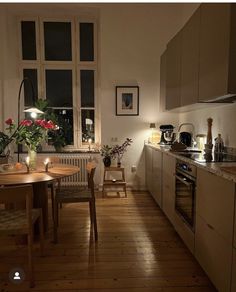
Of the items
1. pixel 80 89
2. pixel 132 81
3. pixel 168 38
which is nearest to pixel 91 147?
pixel 80 89

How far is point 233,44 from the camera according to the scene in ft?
6.11

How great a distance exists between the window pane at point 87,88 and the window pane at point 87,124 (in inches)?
6.2

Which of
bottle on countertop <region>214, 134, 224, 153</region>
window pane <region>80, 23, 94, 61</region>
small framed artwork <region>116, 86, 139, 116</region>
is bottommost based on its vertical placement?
bottle on countertop <region>214, 134, 224, 153</region>

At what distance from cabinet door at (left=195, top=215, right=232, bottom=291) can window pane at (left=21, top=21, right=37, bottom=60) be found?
422cm

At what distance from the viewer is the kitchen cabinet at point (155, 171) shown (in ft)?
11.1

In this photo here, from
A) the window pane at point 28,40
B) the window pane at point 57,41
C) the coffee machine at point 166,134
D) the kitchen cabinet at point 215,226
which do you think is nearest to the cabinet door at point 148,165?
the coffee machine at point 166,134

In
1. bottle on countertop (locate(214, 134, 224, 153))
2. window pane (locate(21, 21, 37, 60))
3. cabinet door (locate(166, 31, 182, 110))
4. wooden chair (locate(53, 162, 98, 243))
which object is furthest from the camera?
window pane (locate(21, 21, 37, 60))

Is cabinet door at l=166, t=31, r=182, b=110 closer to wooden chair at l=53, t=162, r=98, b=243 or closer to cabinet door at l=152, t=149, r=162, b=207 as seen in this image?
cabinet door at l=152, t=149, r=162, b=207

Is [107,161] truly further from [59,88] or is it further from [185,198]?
[185,198]

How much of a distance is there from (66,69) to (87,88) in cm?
54

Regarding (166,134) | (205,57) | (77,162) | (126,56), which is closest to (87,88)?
(126,56)

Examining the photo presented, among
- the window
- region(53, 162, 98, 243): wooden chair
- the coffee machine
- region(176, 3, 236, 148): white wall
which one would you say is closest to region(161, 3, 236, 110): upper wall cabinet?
region(176, 3, 236, 148): white wall

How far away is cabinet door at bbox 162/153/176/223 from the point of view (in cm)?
277

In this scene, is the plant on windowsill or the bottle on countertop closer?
the bottle on countertop
